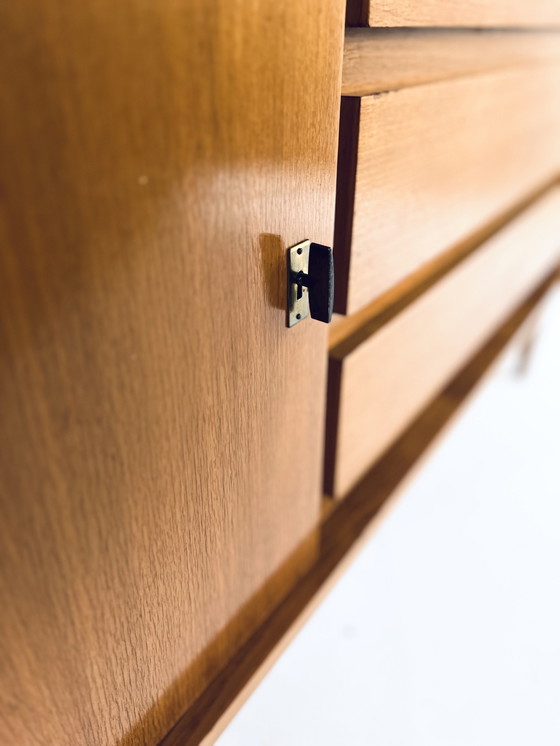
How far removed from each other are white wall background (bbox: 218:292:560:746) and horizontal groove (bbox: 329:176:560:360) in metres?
0.29

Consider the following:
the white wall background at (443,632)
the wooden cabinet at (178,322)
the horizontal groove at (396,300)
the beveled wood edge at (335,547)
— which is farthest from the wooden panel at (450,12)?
the white wall background at (443,632)

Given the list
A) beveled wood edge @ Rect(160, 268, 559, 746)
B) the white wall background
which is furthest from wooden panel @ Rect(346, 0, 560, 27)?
the white wall background

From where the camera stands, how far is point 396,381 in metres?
0.52

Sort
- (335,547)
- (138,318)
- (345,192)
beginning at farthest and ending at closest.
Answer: (335,547) < (345,192) < (138,318)

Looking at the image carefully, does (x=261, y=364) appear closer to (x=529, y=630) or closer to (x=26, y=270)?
(x=26, y=270)

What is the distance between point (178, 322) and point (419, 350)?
13.7 inches

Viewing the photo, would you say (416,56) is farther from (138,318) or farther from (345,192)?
(138,318)

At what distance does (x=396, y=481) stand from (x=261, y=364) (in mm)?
296

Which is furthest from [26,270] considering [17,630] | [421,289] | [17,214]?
[421,289]

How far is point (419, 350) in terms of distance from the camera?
55 centimetres

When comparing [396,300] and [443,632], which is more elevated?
[396,300]

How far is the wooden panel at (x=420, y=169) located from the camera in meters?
0.35

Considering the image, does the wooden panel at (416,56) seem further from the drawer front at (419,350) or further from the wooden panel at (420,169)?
the drawer front at (419,350)

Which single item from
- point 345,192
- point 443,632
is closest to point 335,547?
point 443,632
